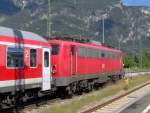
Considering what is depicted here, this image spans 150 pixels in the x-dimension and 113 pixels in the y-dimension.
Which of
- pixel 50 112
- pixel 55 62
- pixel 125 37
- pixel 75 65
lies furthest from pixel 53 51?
pixel 125 37

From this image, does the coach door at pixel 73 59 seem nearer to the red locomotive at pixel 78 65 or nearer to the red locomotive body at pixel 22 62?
the red locomotive at pixel 78 65

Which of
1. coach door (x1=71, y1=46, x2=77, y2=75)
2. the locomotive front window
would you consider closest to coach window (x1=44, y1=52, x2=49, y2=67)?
the locomotive front window

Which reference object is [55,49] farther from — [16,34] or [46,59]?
[16,34]

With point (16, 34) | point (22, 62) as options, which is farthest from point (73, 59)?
point (16, 34)

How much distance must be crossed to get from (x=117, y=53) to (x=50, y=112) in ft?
88.3

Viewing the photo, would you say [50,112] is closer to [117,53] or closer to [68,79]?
[68,79]

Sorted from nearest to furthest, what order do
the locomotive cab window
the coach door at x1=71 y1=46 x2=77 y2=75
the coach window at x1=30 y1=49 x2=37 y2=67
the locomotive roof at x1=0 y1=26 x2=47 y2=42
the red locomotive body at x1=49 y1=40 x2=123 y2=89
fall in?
the locomotive roof at x1=0 y1=26 x2=47 y2=42 < the locomotive cab window < the coach window at x1=30 y1=49 x2=37 y2=67 < the red locomotive body at x1=49 y1=40 x2=123 y2=89 < the coach door at x1=71 y1=46 x2=77 y2=75

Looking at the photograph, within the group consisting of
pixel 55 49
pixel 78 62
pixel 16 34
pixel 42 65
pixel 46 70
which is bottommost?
pixel 46 70

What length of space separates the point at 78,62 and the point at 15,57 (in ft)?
34.1

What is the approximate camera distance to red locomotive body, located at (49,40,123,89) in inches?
1094

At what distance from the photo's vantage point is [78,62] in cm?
3091

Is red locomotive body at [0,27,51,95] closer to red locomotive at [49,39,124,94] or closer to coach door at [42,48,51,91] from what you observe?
coach door at [42,48,51,91]

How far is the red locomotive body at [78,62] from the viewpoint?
27.8m

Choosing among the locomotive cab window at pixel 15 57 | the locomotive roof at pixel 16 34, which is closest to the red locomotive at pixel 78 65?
the locomotive roof at pixel 16 34
